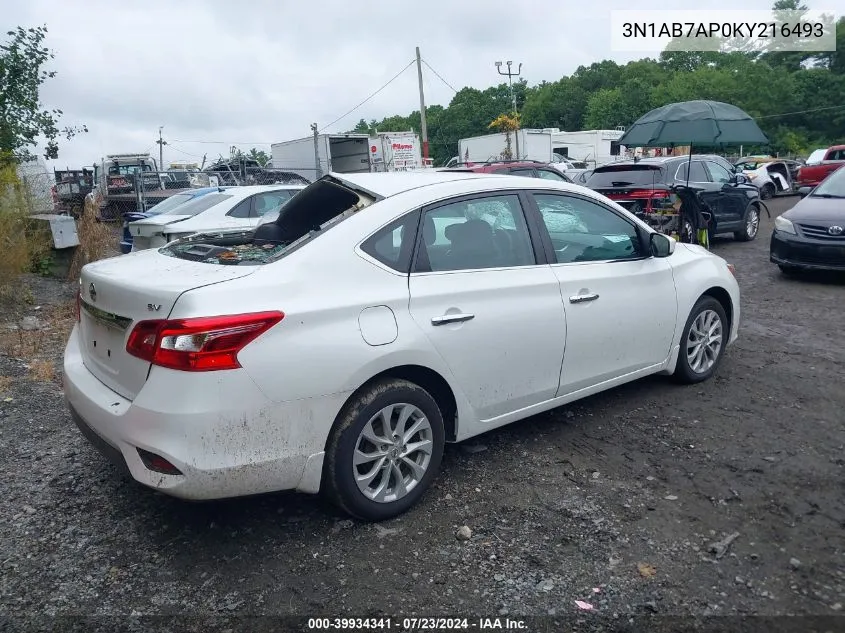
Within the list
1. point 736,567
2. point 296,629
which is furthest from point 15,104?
point 736,567

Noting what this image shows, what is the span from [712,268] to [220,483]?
3883 mm

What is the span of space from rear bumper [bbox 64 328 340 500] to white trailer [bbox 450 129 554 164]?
27.5m

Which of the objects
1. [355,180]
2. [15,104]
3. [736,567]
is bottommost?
[736,567]

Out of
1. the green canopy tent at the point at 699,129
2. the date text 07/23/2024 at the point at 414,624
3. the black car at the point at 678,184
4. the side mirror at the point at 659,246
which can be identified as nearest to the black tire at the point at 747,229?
the black car at the point at 678,184

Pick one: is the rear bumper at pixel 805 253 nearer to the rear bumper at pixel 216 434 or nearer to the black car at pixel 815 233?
the black car at pixel 815 233

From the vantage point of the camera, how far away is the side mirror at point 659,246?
452cm

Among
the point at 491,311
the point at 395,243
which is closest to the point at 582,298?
the point at 491,311

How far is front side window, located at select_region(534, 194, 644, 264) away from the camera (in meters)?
4.08

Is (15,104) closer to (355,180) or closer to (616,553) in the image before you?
(355,180)

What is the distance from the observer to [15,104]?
10648 millimetres

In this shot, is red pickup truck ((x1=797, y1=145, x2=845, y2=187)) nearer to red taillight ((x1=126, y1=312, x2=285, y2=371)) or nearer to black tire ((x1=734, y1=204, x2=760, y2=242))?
black tire ((x1=734, y1=204, x2=760, y2=242))

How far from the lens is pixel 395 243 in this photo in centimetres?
337

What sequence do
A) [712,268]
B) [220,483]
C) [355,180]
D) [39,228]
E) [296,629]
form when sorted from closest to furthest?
[296,629] → [220,483] → [355,180] → [712,268] → [39,228]

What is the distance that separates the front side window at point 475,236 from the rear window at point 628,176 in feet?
26.6
